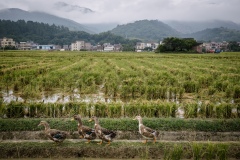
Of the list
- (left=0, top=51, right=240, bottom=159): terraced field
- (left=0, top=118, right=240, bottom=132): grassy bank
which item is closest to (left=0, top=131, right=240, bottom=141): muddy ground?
(left=0, top=51, right=240, bottom=159): terraced field

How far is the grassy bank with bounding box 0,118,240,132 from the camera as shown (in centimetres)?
687

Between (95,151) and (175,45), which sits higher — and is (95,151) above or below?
below

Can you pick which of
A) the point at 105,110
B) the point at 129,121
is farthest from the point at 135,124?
the point at 105,110

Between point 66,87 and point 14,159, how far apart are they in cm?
822

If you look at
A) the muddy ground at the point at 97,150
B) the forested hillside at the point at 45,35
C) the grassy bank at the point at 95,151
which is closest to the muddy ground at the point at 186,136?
the muddy ground at the point at 97,150

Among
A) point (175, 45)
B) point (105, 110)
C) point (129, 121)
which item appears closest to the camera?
point (129, 121)

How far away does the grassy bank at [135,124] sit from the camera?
6.87 m

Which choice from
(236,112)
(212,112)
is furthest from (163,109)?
(236,112)

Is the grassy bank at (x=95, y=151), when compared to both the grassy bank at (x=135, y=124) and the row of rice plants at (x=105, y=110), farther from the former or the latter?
the row of rice plants at (x=105, y=110)

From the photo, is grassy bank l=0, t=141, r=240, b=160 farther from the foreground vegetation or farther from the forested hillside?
the forested hillside

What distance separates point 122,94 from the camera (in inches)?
482

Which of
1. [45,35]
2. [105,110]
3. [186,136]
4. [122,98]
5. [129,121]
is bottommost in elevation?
[186,136]

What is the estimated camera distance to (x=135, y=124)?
7086mm

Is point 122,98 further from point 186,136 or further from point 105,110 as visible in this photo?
point 186,136
